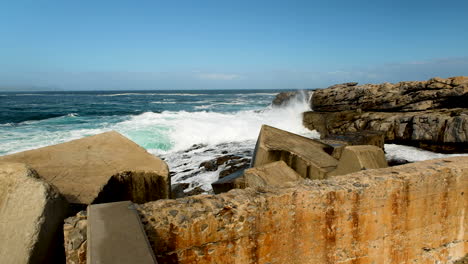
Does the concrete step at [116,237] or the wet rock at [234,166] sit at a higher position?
the concrete step at [116,237]

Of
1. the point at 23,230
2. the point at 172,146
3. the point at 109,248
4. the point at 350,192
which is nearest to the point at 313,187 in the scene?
the point at 350,192

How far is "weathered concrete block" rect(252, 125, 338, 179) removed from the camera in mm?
4828

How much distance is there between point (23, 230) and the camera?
1842 mm

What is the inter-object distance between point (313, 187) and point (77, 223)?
1838mm

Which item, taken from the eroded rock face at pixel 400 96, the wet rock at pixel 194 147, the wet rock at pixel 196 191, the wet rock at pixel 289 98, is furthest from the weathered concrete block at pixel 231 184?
the wet rock at pixel 289 98

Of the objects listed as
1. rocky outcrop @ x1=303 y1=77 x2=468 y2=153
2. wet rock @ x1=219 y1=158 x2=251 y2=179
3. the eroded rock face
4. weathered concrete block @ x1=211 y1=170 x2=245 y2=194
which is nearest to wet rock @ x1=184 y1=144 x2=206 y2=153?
wet rock @ x1=219 y1=158 x2=251 y2=179

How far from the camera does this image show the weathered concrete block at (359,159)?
415 cm

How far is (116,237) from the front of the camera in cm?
158

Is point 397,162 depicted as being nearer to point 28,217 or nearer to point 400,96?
point 400,96

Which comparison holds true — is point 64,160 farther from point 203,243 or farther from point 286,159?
point 286,159

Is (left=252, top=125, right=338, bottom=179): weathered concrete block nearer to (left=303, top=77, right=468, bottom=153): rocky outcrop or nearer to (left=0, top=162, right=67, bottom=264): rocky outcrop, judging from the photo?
(left=0, top=162, right=67, bottom=264): rocky outcrop

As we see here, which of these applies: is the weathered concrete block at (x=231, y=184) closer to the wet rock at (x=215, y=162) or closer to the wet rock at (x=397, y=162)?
the wet rock at (x=215, y=162)

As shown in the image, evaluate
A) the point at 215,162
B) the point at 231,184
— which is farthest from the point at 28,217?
the point at 215,162

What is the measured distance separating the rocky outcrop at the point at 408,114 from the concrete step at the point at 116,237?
1212cm
